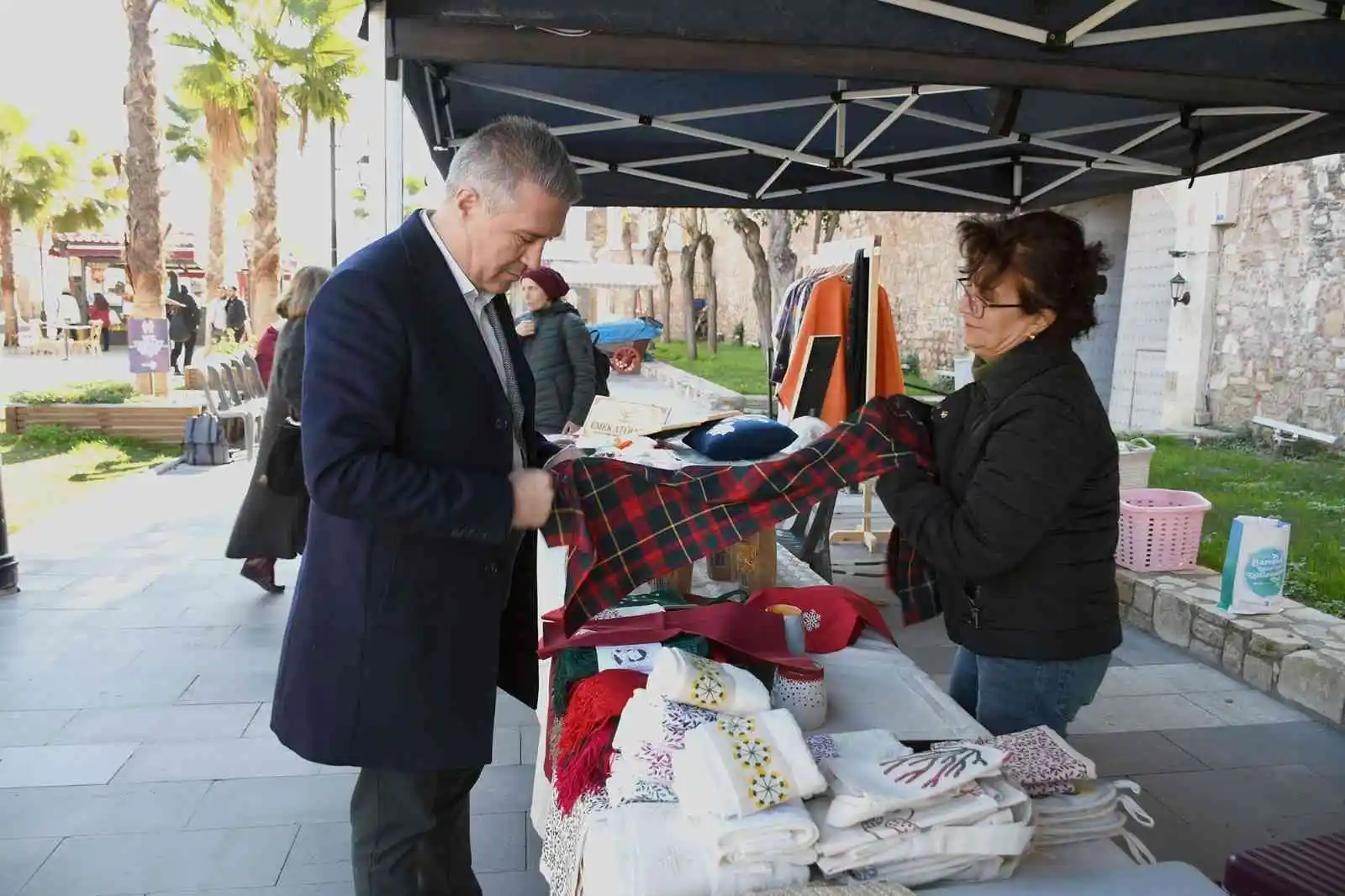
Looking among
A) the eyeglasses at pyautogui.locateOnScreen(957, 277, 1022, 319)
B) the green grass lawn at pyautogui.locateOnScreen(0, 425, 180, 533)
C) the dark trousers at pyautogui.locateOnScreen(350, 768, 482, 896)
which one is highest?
the eyeglasses at pyautogui.locateOnScreen(957, 277, 1022, 319)

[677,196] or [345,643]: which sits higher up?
[677,196]

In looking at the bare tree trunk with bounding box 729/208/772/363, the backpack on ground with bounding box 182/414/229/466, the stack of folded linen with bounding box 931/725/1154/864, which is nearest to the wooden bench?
the stack of folded linen with bounding box 931/725/1154/864

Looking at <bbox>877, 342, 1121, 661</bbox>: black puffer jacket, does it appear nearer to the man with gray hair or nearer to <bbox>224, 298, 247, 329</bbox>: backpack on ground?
the man with gray hair

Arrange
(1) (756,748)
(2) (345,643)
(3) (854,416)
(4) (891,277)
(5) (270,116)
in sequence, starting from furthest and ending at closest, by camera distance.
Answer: (4) (891,277), (5) (270,116), (3) (854,416), (2) (345,643), (1) (756,748)

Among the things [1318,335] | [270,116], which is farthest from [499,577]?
[270,116]

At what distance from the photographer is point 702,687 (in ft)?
5.51

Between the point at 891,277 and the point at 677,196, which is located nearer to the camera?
the point at 677,196

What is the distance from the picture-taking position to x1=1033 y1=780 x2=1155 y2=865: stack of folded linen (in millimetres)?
1600

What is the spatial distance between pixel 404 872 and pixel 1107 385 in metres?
13.1

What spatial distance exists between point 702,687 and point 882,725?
525 mm

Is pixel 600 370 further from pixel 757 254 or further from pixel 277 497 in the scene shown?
pixel 757 254

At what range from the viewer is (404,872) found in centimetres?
186

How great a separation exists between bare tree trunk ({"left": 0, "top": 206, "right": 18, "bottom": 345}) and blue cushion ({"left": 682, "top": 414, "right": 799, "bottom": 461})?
1262 inches

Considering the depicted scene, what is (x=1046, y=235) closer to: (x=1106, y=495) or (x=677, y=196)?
(x=1106, y=495)
